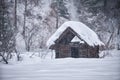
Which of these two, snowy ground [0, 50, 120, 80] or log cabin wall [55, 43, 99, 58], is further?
log cabin wall [55, 43, 99, 58]

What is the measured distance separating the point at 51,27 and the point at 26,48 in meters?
4.56

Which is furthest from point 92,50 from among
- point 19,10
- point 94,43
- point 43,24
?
point 43,24

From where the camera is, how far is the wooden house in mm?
Answer: 15797

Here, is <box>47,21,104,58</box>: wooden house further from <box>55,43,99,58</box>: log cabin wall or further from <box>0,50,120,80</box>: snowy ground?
<box>0,50,120,80</box>: snowy ground

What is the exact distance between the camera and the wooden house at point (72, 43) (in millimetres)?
15797

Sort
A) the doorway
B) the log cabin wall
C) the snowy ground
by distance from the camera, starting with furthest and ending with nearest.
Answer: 1. the doorway
2. the log cabin wall
3. the snowy ground

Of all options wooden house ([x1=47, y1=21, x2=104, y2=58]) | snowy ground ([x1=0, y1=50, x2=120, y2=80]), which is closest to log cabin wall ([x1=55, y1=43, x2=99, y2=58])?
wooden house ([x1=47, y1=21, x2=104, y2=58])

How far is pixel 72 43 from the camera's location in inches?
636

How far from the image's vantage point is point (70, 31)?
16.0 meters

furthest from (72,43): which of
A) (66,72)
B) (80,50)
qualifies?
(66,72)

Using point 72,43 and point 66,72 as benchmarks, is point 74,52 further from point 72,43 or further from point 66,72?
point 66,72

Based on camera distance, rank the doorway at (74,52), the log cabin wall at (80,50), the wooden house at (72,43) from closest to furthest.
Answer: the wooden house at (72,43), the log cabin wall at (80,50), the doorway at (74,52)

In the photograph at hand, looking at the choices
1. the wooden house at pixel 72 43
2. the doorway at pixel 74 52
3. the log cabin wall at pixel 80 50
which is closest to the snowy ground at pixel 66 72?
the wooden house at pixel 72 43

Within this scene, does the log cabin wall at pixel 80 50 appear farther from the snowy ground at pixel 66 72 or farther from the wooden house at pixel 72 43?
the snowy ground at pixel 66 72
